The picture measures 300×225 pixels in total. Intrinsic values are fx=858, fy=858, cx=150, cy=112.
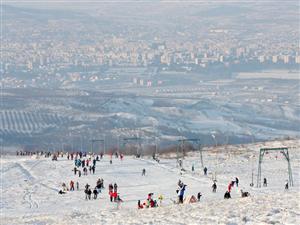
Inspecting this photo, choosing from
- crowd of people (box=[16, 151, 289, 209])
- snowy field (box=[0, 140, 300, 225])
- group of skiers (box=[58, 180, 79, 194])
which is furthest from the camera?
group of skiers (box=[58, 180, 79, 194])

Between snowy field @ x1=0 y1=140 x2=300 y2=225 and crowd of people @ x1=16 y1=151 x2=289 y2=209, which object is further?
crowd of people @ x1=16 y1=151 x2=289 y2=209

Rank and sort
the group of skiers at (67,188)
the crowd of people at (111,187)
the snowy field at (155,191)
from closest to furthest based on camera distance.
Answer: the snowy field at (155,191), the crowd of people at (111,187), the group of skiers at (67,188)

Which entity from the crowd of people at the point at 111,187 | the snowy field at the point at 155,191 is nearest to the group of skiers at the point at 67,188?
the crowd of people at the point at 111,187

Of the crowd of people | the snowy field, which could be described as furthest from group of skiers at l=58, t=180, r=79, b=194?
the snowy field

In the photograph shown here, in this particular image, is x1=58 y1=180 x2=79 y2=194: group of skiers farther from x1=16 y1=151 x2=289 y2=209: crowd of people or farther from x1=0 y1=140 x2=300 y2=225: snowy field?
x1=0 y1=140 x2=300 y2=225: snowy field

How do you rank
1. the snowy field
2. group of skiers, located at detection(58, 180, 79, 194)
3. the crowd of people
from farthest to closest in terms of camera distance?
group of skiers, located at detection(58, 180, 79, 194) → the crowd of people → the snowy field

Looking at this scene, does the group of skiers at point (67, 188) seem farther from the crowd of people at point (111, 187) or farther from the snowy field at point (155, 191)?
the snowy field at point (155, 191)

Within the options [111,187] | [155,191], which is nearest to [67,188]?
[111,187]

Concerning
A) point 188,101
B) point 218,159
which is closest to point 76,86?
point 188,101

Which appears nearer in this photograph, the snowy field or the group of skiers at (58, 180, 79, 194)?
the snowy field
